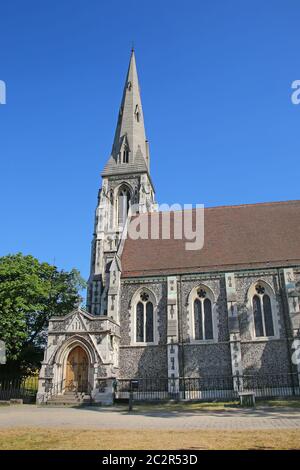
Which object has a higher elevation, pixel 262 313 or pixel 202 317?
pixel 262 313

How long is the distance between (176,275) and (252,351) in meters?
6.26

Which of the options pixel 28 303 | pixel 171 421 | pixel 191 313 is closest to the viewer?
pixel 171 421

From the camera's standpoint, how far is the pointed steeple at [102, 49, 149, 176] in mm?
35062

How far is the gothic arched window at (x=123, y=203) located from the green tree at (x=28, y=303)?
21.1ft

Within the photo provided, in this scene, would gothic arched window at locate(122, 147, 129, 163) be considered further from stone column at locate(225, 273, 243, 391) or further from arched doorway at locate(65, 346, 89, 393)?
arched doorway at locate(65, 346, 89, 393)

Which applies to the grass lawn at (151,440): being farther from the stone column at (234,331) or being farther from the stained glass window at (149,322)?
the stained glass window at (149,322)

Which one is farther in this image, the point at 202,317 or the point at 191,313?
the point at 191,313

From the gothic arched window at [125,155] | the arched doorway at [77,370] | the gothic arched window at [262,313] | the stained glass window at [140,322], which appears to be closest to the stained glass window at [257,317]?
the gothic arched window at [262,313]

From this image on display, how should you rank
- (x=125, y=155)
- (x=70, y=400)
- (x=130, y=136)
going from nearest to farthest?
1. (x=70, y=400)
2. (x=125, y=155)
3. (x=130, y=136)

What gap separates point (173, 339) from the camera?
22.0 metres

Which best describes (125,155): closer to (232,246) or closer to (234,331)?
(232,246)

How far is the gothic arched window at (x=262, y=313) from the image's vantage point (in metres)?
22.0

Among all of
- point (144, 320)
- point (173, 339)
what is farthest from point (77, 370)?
point (173, 339)

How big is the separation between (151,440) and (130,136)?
3269 cm
